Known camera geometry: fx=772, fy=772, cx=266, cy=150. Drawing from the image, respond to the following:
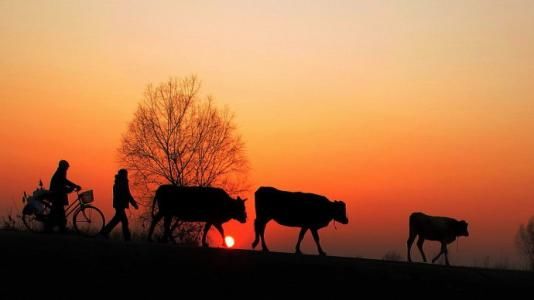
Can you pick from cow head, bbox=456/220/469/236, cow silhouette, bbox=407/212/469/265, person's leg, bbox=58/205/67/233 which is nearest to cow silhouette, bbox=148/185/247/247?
person's leg, bbox=58/205/67/233

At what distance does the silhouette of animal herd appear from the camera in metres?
28.1

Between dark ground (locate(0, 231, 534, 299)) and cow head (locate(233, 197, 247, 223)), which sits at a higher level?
cow head (locate(233, 197, 247, 223))

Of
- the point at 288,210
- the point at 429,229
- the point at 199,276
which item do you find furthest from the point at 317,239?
the point at 199,276

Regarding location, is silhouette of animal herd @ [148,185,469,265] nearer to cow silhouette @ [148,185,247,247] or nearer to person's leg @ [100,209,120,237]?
cow silhouette @ [148,185,247,247]

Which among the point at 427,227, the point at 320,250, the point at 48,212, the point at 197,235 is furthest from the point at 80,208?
the point at 197,235

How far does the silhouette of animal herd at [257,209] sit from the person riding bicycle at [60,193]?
3163 mm

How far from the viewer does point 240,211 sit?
99.6 feet

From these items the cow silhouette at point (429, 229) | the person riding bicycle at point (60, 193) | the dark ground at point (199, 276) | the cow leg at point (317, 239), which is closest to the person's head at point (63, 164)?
the person riding bicycle at point (60, 193)

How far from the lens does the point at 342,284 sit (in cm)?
1914

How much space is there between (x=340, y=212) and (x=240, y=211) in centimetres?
406

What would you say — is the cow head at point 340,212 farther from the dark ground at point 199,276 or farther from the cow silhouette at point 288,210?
the dark ground at point 199,276

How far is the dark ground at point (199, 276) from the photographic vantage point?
1563 cm

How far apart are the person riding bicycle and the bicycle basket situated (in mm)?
780

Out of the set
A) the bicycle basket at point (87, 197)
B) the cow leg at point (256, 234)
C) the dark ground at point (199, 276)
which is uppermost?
the bicycle basket at point (87, 197)
